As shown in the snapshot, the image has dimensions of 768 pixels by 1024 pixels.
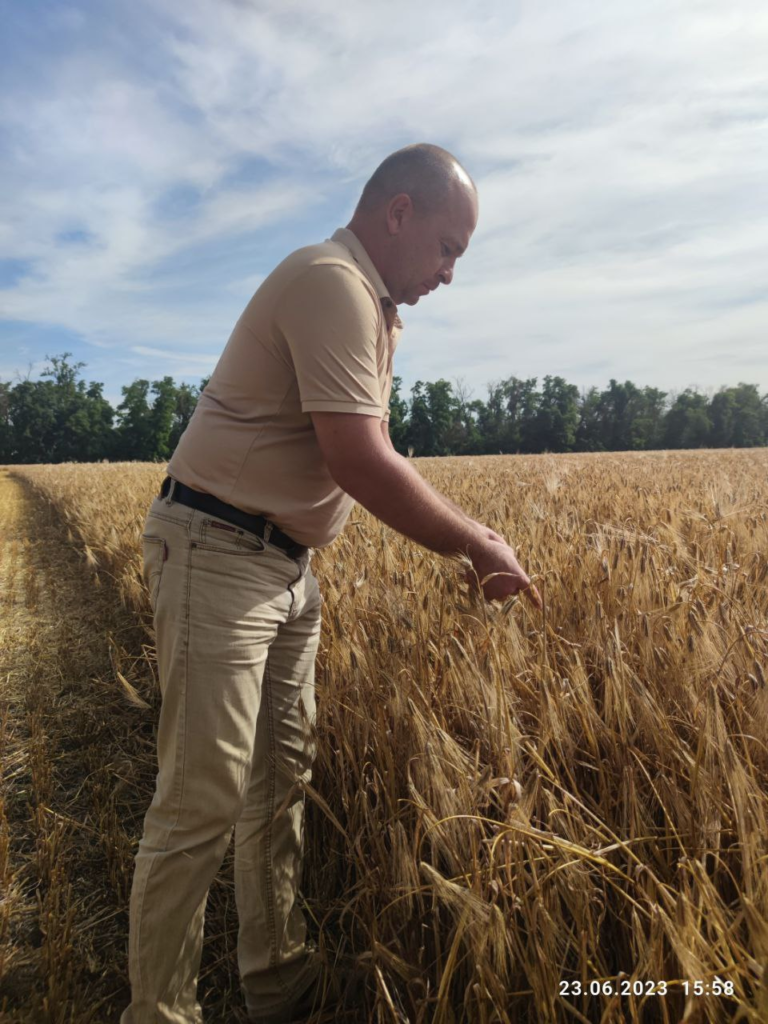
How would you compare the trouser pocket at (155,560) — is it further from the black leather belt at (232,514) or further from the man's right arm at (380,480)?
the man's right arm at (380,480)

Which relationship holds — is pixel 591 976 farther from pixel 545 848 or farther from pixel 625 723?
pixel 625 723

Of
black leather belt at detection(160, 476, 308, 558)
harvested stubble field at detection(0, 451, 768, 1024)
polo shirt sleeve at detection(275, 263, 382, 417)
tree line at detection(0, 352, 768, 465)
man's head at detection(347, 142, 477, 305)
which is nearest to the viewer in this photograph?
harvested stubble field at detection(0, 451, 768, 1024)

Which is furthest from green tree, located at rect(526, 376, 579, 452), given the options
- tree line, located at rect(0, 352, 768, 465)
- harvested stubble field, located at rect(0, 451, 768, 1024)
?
harvested stubble field, located at rect(0, 451, 768, 1024)

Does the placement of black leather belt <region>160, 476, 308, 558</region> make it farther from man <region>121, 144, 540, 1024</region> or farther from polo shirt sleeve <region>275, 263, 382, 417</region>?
polo shirt sleeve <region>275, 263, 382, 417</region>

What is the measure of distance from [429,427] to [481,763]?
70.0 meters

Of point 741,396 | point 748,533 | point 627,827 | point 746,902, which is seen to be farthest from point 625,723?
point 741,396

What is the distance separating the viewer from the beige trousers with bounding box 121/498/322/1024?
1384 mm

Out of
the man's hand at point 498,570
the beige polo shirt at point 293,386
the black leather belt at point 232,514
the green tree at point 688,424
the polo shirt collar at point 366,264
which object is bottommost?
the man's hand at point 498,570

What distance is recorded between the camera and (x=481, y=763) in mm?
1470

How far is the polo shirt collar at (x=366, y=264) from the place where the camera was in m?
1.58

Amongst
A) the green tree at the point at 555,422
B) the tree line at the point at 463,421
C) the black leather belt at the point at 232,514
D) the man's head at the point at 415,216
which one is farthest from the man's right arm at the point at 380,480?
the green tree at the point at 555,422

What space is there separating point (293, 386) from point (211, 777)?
917 millimetres

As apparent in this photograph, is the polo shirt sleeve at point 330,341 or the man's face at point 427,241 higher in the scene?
the man's face at point 427,241

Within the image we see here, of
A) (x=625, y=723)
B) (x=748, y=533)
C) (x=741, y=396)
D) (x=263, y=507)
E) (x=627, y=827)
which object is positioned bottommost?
(x=627, y=827)
